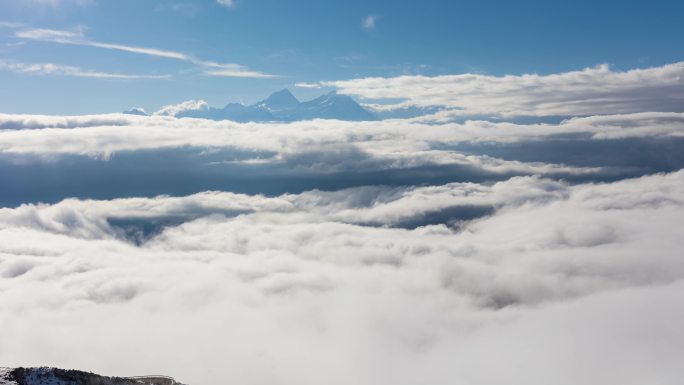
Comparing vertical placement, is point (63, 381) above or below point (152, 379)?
above

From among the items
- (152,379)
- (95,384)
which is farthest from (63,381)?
(152,379)

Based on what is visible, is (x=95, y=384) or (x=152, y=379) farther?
Answer: (x=152, y=379)

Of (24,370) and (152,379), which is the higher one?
(24,370)

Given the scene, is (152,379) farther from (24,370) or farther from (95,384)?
(24,370)

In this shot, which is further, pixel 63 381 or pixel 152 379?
pixel 152 379

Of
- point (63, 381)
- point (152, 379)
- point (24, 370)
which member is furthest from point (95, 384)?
point (152, 379)

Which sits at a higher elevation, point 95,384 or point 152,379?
point 95,384

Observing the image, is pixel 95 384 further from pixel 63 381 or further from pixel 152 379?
pixel 152 379

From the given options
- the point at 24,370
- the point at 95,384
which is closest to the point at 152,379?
the point at 95,384
